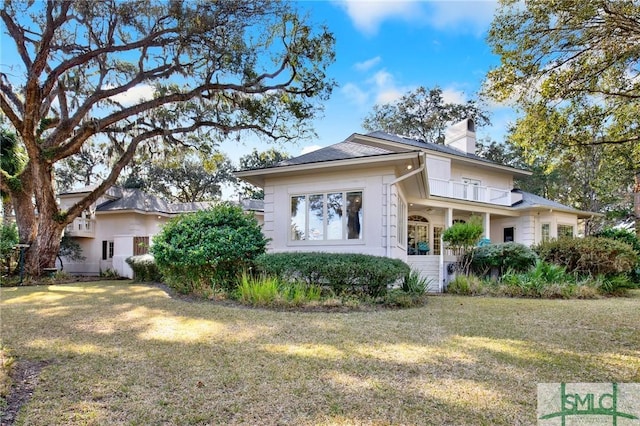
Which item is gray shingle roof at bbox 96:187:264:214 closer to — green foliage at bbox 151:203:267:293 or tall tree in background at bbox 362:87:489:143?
green foliage at bbox 151:203:267:293

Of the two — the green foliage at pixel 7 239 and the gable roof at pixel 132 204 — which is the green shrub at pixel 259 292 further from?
the gable roof at pixel 132 204

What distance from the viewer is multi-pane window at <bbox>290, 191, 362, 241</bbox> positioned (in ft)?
32.4

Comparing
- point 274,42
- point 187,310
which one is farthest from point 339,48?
point 187,310

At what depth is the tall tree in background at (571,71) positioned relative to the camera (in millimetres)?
6481

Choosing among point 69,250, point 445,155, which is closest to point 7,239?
point 69,250

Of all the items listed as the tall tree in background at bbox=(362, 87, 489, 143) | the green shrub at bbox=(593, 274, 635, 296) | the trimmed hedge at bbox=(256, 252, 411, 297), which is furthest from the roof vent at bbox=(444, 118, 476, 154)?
the trimmed hedge at bbox=(256, 252, 411, 297)

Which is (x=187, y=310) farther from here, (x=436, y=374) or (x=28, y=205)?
(x=28, y=205)

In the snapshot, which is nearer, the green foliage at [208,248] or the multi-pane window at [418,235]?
the green foliage at [208,248]

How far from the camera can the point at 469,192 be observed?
18.9 m

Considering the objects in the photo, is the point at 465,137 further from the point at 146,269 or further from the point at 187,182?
the point at 187,182

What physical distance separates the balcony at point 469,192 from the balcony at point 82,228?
17811mm

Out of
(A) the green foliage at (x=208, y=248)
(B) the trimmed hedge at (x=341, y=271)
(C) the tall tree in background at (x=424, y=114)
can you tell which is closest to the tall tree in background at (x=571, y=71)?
(B) the trimmed hedge at (x=341, y=271)
